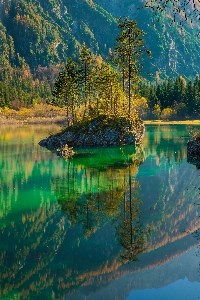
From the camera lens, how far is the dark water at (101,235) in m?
13.1

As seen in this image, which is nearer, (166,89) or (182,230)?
(182,230)

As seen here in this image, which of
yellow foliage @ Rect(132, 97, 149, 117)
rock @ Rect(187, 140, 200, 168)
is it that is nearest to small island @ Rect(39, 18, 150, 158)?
rock @ Rect(187, 140, 200, 168)

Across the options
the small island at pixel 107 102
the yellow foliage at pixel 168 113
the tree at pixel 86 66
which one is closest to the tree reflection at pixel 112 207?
the small island at pixel 107 102

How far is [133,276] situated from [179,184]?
47.7 ft

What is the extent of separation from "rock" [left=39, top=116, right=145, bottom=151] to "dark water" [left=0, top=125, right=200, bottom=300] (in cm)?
2348

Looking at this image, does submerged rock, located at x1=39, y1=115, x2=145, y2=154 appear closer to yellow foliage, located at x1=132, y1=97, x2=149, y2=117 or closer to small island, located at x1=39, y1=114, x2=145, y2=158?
small island, located at x1=39, y1=114, x2=145, y2=158

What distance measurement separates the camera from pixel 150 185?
2734cm

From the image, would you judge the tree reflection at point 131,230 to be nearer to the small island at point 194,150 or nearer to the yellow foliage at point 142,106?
the small island at point 194,150

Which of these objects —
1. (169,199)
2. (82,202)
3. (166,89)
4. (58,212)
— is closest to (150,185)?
(169,199)

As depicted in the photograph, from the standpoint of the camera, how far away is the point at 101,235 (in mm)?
17141

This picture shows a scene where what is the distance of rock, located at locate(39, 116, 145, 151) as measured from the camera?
56281 mm

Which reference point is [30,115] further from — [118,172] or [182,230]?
[182,230]

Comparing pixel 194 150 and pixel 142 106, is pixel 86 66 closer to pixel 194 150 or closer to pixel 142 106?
pixel 194 150

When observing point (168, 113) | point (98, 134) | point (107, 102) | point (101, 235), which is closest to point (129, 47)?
point (107, 102)
